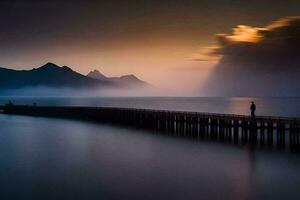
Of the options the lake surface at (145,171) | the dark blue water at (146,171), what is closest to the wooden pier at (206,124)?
the dark blue water at (146,171)

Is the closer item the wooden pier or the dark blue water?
the dark blue water

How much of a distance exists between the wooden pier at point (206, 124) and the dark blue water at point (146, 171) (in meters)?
2.81

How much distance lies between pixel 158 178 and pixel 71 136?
66.8 feet

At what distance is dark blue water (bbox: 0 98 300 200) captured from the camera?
16688 millimetres

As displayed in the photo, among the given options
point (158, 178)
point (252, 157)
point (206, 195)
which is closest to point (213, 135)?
point (252, 157)

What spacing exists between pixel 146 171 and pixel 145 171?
5 centimetres

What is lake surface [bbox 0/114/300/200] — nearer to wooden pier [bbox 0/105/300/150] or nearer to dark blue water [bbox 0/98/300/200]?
dark blue water [bbox 0/98/300/200]

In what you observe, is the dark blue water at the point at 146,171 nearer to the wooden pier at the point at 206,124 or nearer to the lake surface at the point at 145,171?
the lake surface at the point at 145,171

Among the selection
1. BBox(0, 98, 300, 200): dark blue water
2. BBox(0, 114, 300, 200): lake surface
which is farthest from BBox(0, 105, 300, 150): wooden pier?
BBox(0, 114, 300, 200): lake surface

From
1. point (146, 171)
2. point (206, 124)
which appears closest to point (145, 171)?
point (146, 171)

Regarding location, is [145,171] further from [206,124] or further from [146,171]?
[206,124]

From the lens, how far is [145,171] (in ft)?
68.7

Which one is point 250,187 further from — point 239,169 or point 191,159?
point 191,159

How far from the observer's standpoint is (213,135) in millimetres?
33594
